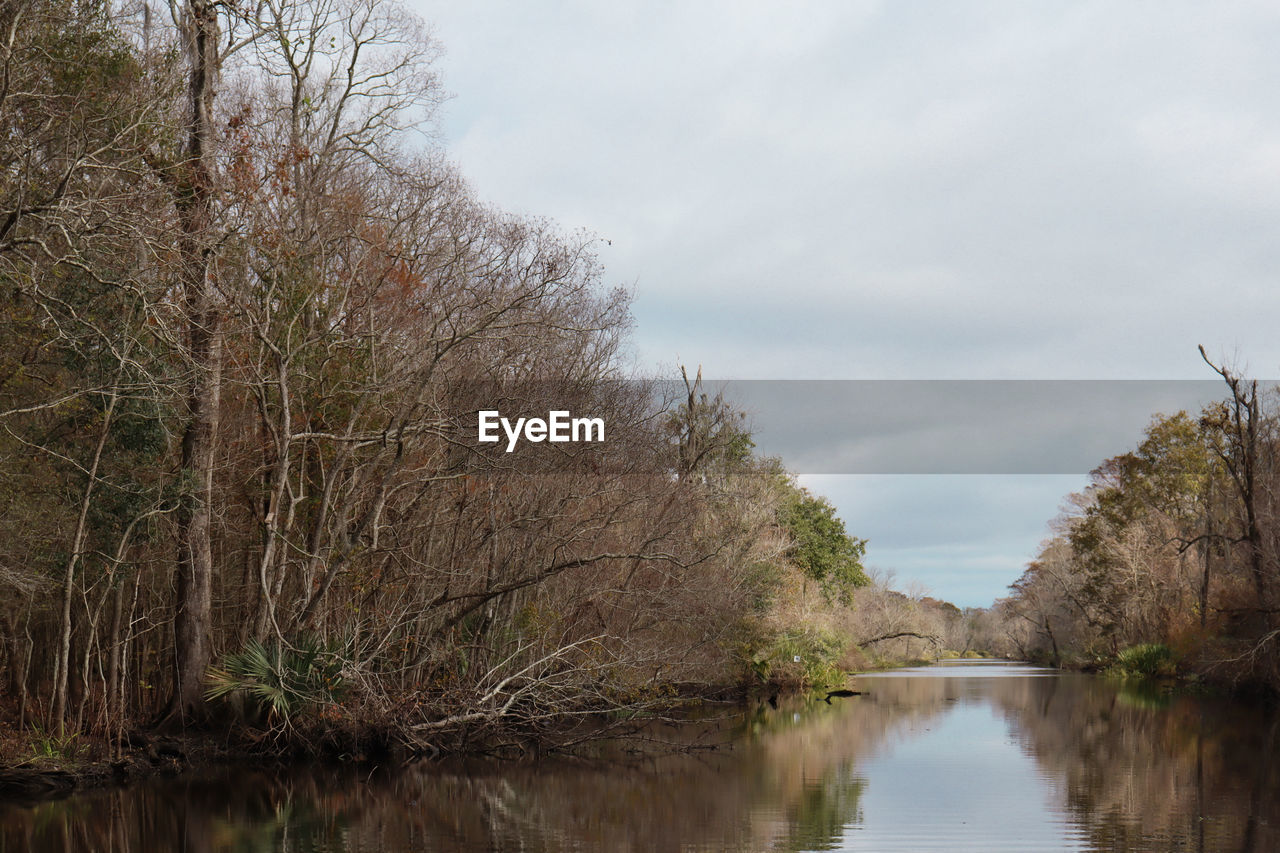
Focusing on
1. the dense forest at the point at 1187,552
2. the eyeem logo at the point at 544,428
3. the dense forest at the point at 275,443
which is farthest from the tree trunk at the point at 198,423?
the dense forest at the point at 1187,552

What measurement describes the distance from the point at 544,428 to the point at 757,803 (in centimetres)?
1061

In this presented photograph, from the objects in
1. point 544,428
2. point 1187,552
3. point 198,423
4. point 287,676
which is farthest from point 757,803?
point 1187,552

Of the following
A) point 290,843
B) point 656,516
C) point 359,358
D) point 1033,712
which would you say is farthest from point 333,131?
point 1033,712

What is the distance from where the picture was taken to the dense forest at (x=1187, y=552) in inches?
1389

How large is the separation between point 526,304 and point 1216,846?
54.0 feet

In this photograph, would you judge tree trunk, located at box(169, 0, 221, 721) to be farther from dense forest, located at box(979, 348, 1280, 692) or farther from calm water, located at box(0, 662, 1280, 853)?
dense forest, located at box(979, 348, 1280, 692)

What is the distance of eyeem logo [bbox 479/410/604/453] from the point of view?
22.0m

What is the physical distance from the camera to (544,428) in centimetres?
2327

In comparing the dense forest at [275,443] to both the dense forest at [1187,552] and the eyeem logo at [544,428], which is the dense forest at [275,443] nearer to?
the eyeem logo at [544,428]

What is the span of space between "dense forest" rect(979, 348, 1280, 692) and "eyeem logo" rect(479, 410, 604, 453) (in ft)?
66.1

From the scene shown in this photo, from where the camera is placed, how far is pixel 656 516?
92.1ft

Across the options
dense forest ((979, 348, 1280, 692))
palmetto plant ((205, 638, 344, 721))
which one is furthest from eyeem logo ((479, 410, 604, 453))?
dense forest ((979, 348, 1280, 692))

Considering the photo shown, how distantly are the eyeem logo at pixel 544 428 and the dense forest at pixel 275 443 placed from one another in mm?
309

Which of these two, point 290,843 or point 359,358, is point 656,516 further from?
point 290,843
